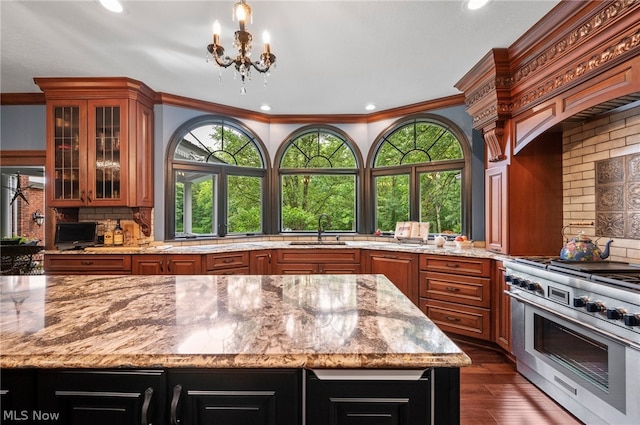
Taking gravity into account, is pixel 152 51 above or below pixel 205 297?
above

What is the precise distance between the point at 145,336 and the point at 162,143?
3393mm

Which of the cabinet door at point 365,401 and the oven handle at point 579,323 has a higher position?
the cabinet door at point 365,401

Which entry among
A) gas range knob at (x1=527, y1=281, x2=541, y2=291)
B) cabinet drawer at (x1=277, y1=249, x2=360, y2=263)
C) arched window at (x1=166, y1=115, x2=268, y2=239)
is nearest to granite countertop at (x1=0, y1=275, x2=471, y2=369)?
gas range knob at (x1=527, y1=281, x2=541, y2=291)

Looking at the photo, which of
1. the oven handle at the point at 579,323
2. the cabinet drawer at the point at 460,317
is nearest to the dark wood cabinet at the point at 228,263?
the cabinet drawer at the point at 460,317

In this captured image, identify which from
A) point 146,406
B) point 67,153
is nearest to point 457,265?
point 146,406

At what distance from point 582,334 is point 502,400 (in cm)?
74

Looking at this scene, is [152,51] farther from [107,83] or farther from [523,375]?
[523,375]

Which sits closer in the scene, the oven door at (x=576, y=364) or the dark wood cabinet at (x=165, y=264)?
the oven door at (x=576, y=364)

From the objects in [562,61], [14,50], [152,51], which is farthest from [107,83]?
[562,61]

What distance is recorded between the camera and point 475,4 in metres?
2.16

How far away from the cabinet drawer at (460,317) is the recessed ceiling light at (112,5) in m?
3.71

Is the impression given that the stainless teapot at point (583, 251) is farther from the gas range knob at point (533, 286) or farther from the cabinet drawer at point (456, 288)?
the cabinet drawer at point (456, 288)

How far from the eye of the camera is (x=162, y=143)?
149 inches

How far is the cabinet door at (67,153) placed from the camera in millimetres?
3434
